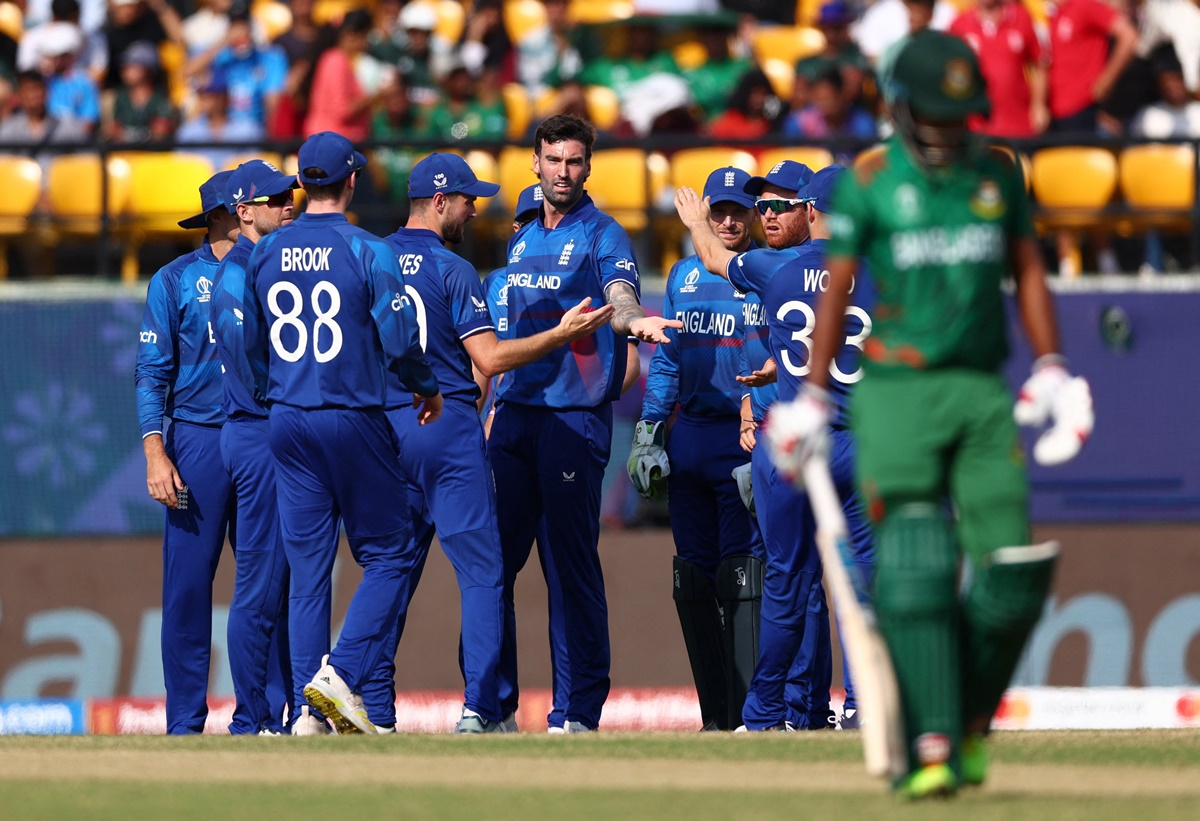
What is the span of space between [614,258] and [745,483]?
4.23 ft

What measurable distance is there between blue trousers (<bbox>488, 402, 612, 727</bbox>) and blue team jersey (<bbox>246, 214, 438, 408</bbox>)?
109 centimetres

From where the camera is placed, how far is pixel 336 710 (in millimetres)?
8367

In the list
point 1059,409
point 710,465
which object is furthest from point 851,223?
point 710,465

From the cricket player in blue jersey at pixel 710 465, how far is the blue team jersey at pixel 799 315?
2.84 feet

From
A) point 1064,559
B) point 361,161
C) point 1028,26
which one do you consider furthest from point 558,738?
point 1028,26

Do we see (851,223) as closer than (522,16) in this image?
Yes

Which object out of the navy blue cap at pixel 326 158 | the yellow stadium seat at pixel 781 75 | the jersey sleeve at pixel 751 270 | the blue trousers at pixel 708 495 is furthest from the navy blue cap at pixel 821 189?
the yellow stadium seat at pixel 781 75

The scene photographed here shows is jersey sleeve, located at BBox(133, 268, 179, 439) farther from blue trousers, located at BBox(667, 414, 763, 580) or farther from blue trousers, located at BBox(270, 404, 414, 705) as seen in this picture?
blue trousers, located at BBox(667, 414, 763, 580)

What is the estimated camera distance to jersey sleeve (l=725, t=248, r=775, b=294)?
891 cm

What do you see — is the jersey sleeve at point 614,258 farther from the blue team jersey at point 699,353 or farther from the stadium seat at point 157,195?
the stadium seat at point 157,195

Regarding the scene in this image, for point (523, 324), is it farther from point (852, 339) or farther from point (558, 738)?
point (558, 738)

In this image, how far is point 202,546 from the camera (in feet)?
31.7

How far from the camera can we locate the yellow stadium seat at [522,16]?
17906 millimetres

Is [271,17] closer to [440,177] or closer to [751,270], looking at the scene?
[440,177]
